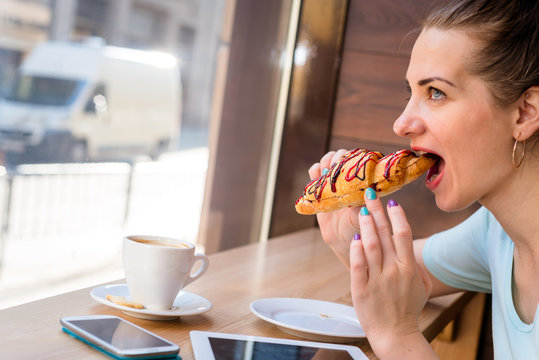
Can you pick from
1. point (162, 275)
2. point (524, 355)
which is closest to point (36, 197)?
point (162, 275)

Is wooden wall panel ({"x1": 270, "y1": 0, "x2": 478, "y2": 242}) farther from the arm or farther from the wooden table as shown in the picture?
the arm

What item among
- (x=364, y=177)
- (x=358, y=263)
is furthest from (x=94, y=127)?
(x=358, y=263)

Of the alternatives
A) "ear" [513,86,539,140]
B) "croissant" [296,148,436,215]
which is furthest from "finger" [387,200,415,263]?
"ear" [513,86,539,140]

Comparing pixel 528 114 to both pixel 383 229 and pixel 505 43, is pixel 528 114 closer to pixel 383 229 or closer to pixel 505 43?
pixel 505 43

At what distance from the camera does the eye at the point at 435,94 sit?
0.92 meters

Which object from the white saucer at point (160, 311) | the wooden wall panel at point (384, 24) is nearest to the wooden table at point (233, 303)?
the white saucer at point (160, 311)

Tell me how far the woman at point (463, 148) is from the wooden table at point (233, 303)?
10 cm

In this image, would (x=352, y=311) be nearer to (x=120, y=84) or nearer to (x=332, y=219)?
(x=332, y=219)

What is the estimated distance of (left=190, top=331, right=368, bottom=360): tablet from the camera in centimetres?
73

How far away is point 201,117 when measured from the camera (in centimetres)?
183

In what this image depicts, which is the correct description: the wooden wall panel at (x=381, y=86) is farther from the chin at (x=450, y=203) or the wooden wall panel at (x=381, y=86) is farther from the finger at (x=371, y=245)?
the finger at (x=371, y=245)

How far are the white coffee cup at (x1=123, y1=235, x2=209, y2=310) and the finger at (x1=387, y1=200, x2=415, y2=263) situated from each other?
0.90 feet

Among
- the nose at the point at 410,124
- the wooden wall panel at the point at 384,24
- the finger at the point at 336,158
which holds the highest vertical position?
the wooden wall panel at the point at 384,24

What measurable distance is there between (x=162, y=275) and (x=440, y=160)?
0.45 meters
